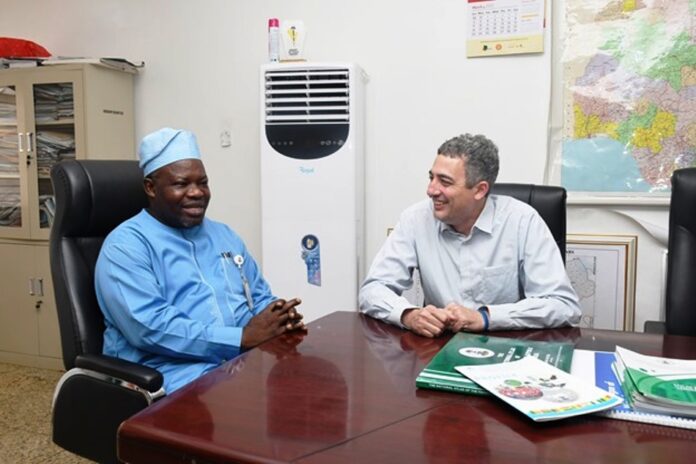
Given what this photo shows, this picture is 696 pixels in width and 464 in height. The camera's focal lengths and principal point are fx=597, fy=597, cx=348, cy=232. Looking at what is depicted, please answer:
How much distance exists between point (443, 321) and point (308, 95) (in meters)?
1.58

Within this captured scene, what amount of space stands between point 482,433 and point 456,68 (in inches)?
87.6

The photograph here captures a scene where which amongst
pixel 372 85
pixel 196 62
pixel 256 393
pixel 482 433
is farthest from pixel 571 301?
pixel 196 62

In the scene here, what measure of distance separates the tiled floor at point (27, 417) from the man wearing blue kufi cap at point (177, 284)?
3.53 feet

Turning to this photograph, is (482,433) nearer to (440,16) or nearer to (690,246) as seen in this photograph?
(690,246)

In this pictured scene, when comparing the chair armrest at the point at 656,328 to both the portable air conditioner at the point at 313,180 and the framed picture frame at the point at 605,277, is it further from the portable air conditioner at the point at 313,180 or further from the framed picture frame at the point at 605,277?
the portable air conditioner at the point at 313,180

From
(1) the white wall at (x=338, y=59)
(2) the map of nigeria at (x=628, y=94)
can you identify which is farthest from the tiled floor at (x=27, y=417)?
(2) the map of nigeria at (x=628, y=94)

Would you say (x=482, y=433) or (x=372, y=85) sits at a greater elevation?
(x=372, y=85)

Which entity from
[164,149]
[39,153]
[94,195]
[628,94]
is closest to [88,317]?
[94,195]

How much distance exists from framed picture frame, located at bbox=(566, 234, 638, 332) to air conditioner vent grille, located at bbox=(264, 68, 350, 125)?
3.98 feet

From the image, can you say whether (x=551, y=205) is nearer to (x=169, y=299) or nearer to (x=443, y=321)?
(x=443, y=321)

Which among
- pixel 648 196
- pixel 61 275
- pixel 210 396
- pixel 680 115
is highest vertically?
pixel 680 115

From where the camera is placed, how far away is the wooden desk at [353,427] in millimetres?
842

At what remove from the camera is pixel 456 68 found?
2822mm

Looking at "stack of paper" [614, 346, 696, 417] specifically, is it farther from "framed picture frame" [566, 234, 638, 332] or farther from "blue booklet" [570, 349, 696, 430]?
"framed picture frame" [566, 234, 638, 332]
